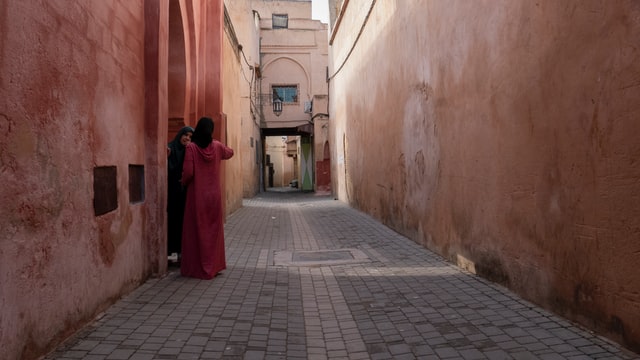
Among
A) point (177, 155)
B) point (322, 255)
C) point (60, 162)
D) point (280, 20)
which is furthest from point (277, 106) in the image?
point (60, 162)

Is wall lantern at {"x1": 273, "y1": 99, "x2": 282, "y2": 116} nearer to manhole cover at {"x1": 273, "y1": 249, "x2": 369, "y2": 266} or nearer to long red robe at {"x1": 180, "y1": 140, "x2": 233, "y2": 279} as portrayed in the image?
manhole cover at {"x1": 273, "y1": 249, "x2": 369, "y2": 266}

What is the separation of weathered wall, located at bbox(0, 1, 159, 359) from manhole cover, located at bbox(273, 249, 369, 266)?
2072 millimetres

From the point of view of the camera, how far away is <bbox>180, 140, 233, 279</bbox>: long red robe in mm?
5172

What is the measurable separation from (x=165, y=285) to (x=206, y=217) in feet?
2.66

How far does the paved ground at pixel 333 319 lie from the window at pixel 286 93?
2208cm

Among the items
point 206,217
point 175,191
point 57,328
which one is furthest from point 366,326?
point 175,191

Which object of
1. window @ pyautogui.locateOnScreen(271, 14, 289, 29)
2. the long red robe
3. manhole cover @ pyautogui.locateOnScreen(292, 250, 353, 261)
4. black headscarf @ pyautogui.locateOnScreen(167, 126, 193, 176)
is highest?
window @ pyautogui.locateOnScreen(271, 14, 289, 29)

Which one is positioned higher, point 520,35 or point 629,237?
point 520,35

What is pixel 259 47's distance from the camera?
26.9m

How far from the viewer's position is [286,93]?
27688 millimetres

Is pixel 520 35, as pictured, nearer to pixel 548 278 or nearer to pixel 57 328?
Answer: pixel 548 278

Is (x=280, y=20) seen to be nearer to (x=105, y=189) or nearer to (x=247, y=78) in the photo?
(x=247, y=78)

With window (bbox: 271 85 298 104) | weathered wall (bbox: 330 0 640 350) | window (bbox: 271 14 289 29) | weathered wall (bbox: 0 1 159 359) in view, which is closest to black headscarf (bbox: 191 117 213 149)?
weathered wall (bbox: 0 1 159 359)

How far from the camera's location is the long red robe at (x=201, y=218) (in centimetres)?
517
